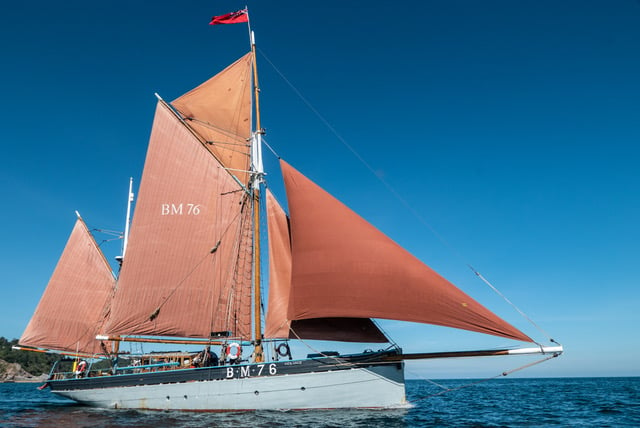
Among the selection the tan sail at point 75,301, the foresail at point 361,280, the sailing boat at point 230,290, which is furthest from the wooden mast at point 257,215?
the tan sail at point 75,301

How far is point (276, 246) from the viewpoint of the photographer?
25016 mm

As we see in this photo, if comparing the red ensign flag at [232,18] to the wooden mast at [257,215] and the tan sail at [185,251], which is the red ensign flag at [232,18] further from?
the tan sail at [185,251]

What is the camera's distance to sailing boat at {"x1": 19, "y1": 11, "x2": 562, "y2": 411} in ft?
64.7

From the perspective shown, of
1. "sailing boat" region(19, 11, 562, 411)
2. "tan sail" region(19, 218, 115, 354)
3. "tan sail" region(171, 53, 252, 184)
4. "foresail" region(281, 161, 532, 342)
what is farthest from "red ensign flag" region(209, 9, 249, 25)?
"tan sail" region(19, 218, 115, 354)

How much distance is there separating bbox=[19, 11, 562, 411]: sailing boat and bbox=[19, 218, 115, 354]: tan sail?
0.30ft

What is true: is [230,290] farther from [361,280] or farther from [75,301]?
[75,301]

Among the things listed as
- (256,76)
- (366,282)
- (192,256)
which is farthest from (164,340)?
(256,76)

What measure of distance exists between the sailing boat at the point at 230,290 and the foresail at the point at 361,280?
0.18 ft

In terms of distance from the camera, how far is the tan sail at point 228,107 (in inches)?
1175

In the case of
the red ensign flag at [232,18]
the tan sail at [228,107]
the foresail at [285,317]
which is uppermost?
the red ensign flag at [232,18]

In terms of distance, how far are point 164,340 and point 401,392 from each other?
1399 cm

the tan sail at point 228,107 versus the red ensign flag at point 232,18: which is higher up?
the red ensign flag at point 232,18

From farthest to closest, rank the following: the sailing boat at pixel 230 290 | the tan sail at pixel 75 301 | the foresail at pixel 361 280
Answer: the tan sail at pixel 75 301, the sailing boat at pixel 230 290, the foresail at pixel 361 280

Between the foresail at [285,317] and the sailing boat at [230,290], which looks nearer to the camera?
the sailing boat at [230,290]
